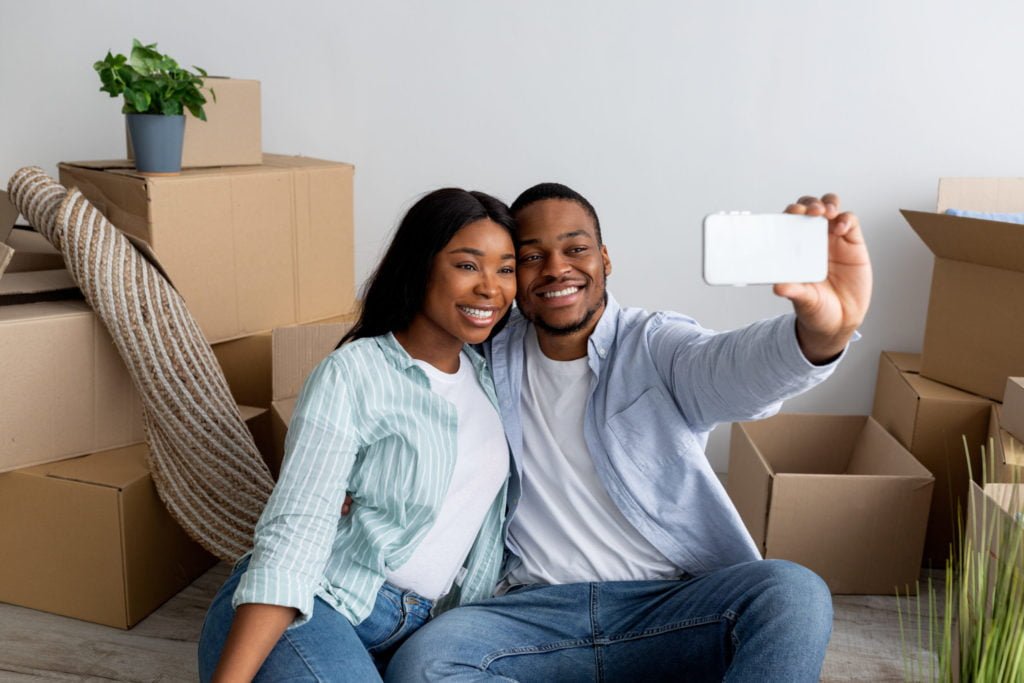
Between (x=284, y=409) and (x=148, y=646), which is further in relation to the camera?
(x=284, y=409)

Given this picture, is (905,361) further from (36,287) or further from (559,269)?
(36,287)

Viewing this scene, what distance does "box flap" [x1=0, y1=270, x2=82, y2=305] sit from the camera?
1811mm

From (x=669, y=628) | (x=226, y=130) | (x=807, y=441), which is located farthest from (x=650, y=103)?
(x=669, y=628)

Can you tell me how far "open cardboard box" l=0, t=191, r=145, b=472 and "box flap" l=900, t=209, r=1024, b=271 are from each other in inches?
65.9

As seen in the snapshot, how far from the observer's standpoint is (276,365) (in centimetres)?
203

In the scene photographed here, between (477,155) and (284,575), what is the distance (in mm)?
1559

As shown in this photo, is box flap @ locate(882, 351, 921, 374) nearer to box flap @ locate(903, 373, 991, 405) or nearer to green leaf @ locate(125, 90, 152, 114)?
box flap @ locate(903, 373, 991, 405)

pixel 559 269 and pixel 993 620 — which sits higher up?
pixel 559 269

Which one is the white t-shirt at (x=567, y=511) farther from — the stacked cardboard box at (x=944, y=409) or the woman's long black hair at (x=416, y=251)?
the stacked cardboard box at (x=944, y=409)

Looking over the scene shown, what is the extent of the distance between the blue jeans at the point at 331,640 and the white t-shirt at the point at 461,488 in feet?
0.11

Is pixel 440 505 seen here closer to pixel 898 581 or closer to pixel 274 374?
pixel 274 374

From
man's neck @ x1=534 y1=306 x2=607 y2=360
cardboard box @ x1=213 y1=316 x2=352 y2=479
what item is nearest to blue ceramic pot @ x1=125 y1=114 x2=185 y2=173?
cardboard box @ x1=213 y1=316 x2=352 y2=479

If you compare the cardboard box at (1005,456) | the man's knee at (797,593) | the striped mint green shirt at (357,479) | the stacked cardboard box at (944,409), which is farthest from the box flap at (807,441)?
the striped mint green shirt at (357,479)

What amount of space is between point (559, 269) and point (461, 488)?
0.34 meters
